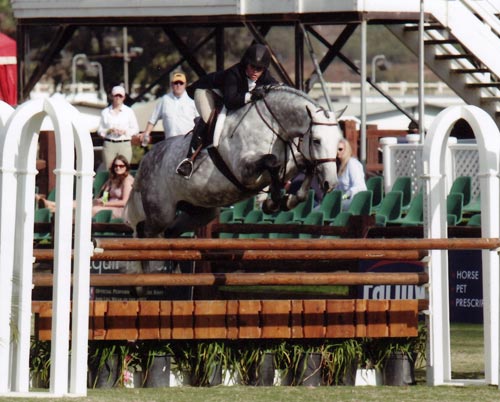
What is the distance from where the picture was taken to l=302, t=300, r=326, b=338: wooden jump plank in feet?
28.5

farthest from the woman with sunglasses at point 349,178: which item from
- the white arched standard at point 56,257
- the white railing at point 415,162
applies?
the white arched standard at point 56,257

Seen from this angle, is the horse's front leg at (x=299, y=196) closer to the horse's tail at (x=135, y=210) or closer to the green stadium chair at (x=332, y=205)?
the horse's tail at (x=135, y=210)

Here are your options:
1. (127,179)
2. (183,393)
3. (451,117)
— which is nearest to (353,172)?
(127,179)

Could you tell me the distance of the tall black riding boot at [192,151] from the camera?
11.9 m

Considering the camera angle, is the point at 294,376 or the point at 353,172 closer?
the point at 294,376

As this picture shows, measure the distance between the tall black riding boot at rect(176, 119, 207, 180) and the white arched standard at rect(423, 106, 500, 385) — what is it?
3494mm

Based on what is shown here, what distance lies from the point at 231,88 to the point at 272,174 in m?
0.82

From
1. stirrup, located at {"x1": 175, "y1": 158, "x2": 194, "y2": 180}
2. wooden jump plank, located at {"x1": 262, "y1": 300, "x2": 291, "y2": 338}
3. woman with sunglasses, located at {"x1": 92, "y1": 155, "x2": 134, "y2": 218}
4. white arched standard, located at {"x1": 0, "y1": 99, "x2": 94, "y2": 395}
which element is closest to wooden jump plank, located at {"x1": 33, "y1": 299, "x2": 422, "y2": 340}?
wooden jump plank, located at {"x1": 262, "y1": 300, "x2": 291, "y2": 338}

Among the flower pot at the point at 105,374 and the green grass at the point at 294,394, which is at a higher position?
the flower pot at the point at 105,374

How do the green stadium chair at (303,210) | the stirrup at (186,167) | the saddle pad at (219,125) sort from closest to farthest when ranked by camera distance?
the saddle pad at (219,125)
the stirrup at (186,167)
the green stadium chair at (303,210)

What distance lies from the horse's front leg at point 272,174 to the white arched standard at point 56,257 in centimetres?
351

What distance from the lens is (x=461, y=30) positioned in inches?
760

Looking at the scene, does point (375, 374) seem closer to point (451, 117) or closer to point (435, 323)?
point (435, 323)

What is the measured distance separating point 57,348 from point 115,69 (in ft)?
145
